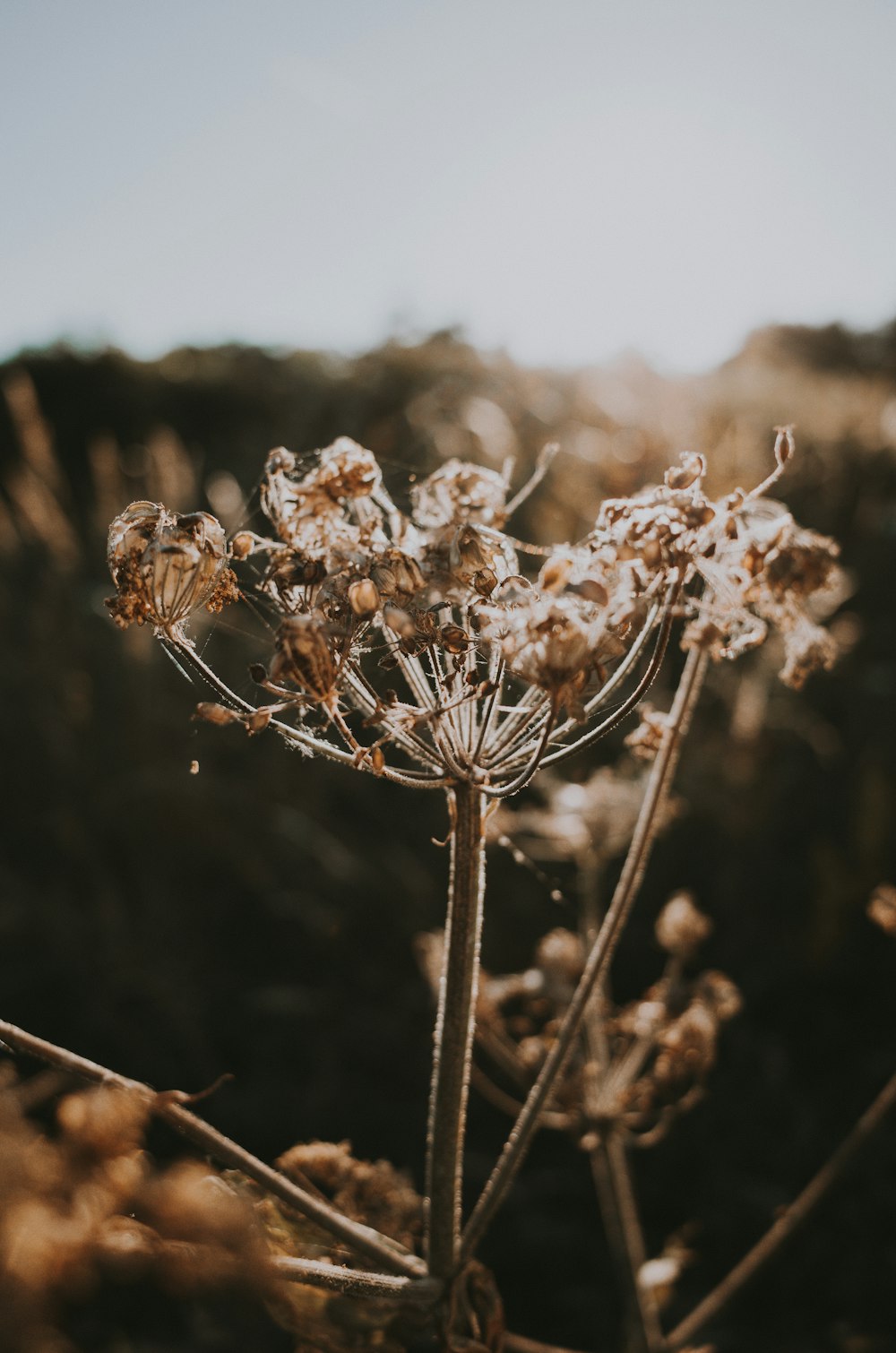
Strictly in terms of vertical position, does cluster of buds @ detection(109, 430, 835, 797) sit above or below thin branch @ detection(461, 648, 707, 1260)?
above

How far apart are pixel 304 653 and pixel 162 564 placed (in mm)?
255

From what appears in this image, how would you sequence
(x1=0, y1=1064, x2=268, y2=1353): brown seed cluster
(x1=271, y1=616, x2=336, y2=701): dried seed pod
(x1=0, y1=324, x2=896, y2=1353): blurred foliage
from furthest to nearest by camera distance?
(x1=0, y1=324, x2=896, y2=1353): blurred foliage, (x1=271, y1=616, x2=336, y2=701): dried seed pod, (x1=0, y1=1064, x2=268, y2=1353): brown seed cluster

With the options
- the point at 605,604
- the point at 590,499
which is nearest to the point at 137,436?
the point at 590,499

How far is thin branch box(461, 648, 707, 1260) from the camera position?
1367 mm

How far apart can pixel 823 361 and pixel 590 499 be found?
2424 cm

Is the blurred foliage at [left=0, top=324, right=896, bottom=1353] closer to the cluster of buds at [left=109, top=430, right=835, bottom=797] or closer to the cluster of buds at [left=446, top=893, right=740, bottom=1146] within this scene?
the cluster of buds at [left=446, top=893, right=740, bottom=1146]

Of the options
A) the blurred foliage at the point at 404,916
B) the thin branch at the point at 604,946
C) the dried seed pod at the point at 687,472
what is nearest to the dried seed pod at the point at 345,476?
the dried seed pod at the point at 687,472

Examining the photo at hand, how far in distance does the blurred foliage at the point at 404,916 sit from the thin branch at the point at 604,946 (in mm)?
2086

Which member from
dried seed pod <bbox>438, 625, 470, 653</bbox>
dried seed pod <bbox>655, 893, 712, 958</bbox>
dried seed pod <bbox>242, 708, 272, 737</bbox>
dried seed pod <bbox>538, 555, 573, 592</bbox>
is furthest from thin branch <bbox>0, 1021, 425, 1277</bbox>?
dried seed pod <bbox>655, 893, 712, 958</bbox>

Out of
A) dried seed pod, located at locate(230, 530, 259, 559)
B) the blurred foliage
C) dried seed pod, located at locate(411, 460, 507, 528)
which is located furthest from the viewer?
the blurred foliage

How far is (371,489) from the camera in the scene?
53.6 inches

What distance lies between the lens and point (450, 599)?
132cm

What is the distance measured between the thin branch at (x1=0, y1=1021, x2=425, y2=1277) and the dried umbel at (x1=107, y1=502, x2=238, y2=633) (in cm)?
58

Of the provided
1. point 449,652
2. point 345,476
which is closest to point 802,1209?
point 449,652
